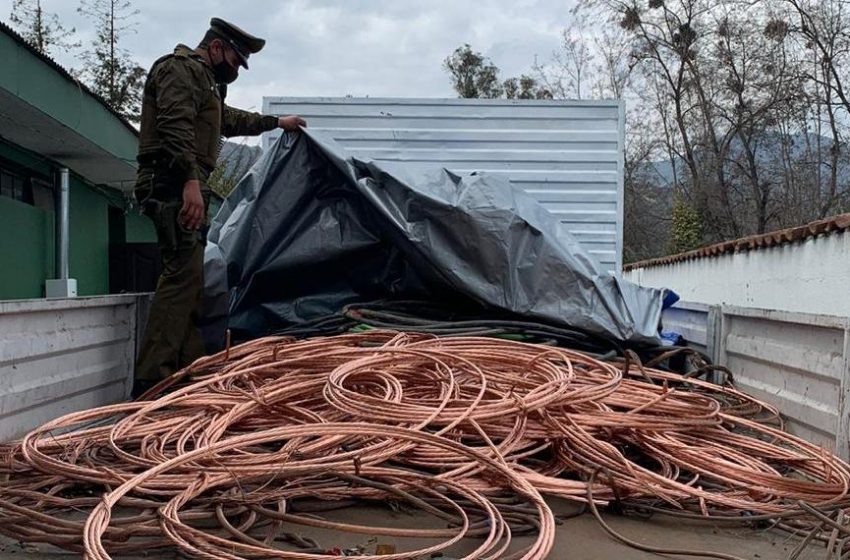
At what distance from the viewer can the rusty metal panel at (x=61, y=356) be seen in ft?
7.75

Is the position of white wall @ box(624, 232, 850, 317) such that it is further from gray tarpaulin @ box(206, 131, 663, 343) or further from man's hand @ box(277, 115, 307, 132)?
man's hand @ box(277, 115, 307, 132)

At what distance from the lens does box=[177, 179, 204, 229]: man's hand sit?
10.0 feet

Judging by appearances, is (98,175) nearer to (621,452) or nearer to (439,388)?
(439,388)

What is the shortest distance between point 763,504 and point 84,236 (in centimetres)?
872

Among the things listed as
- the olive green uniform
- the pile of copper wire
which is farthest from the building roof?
the pile of copper wire

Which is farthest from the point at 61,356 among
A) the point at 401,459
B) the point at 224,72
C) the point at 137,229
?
the point at 137,229

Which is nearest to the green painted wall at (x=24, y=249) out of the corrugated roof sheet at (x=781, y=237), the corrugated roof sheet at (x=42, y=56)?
the corrugated roof sheet at (x=42, y=56)

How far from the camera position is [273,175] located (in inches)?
146

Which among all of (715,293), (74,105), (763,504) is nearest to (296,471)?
(763,504)

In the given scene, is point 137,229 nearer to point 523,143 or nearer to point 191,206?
point 523,143

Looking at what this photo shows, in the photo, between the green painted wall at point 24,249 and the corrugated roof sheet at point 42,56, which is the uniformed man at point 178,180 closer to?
the corrugated roof sheet at point 42,56

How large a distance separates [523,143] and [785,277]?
4420mm

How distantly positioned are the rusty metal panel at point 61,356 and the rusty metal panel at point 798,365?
2.63 m

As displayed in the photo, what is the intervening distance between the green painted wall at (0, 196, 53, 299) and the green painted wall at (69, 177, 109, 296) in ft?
1.90
